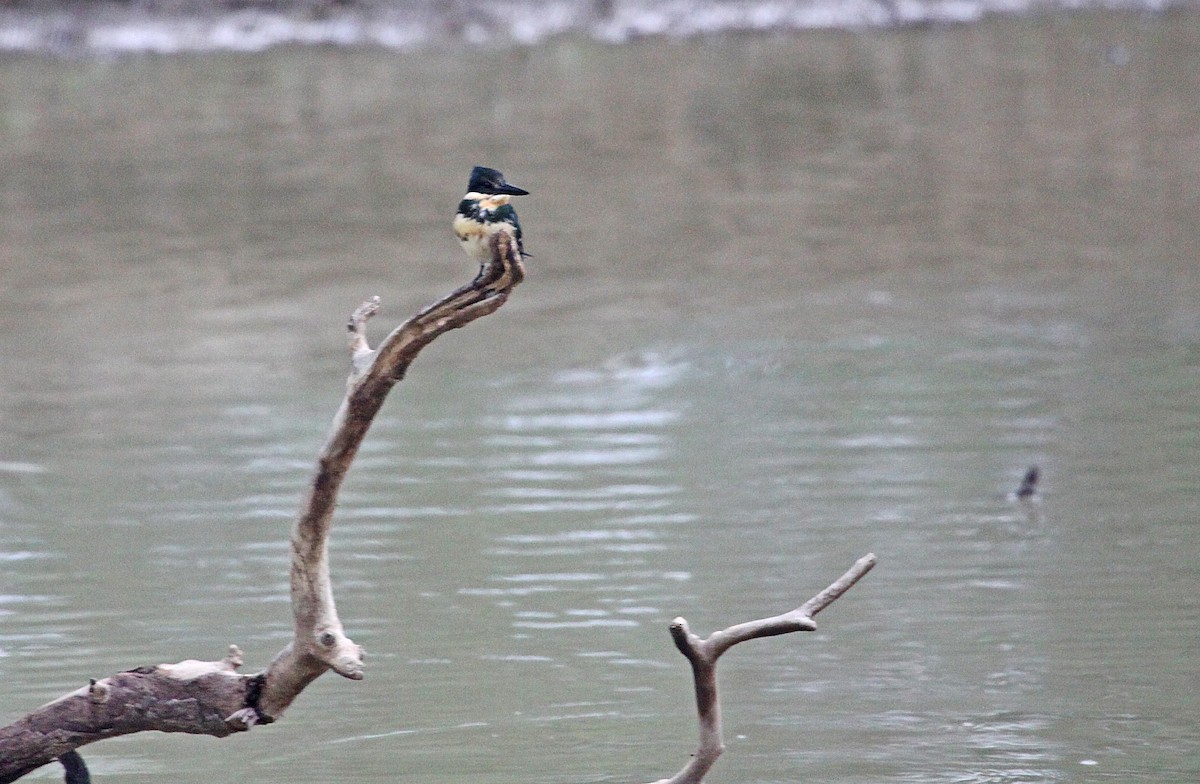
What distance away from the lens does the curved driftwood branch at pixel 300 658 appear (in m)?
4.13

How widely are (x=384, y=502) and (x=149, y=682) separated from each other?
364 cm

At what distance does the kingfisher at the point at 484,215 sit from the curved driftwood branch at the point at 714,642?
0.85m

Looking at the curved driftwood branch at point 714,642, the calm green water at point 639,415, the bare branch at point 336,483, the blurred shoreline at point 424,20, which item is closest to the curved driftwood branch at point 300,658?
the bare branch at point 336,483

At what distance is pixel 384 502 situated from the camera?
8094 millimetres

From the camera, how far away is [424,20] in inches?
846

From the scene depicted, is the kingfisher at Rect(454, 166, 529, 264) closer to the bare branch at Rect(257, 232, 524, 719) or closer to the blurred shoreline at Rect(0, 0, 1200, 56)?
the bare branch at Rect(257, 232, 524, 719)

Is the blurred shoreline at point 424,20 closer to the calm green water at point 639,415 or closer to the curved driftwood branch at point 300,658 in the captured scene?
the calm green water at point 639,415

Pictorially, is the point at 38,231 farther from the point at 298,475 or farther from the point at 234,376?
the point at 298,475

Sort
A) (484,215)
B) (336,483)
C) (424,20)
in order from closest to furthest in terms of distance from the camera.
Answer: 1. (484,215)
2. (336,483)
3. (424,20)

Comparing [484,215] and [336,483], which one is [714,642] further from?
[484,215]

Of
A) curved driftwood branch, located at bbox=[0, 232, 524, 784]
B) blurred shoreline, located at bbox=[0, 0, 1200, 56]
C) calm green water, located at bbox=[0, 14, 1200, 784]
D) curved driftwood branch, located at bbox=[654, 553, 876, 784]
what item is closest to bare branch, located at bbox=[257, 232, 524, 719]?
curved driftwood branch, located at bbox=[0, 232, 524, 784]

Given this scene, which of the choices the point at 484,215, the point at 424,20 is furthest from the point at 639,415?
the point at 424,20

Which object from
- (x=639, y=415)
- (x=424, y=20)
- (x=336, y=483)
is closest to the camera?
(x=336, y=483)

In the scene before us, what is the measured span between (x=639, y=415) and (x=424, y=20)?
42.4 ft
